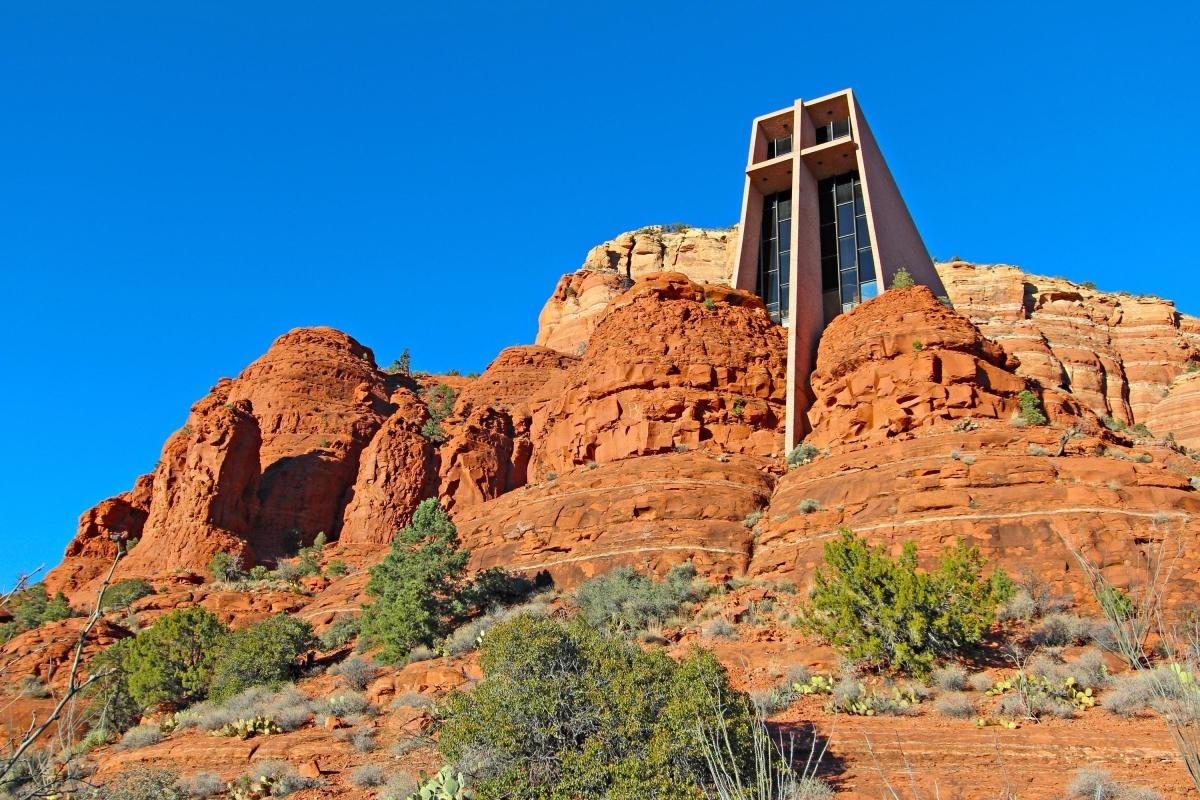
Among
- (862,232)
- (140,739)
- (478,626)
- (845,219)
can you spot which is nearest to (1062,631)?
(478,626)

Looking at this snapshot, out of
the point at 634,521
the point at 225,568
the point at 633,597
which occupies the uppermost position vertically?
the point at 225,568

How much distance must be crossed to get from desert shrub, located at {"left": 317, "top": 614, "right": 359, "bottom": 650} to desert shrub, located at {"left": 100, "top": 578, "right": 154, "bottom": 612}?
8.42 metres

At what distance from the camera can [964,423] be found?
24.2 meters

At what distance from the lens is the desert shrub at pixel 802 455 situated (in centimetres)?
2675

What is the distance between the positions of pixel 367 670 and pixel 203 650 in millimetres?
4908

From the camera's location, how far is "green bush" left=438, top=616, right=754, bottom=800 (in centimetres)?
1018

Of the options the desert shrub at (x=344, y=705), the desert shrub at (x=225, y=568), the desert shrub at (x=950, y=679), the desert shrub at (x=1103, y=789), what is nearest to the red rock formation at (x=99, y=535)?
the desert shrub at (x=225, y=568)

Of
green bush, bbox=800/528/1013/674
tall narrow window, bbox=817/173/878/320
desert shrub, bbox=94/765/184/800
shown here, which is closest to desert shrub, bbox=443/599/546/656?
green bush, bbox=800/528/1013/674

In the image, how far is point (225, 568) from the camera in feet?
116

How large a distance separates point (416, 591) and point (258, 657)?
372 cm

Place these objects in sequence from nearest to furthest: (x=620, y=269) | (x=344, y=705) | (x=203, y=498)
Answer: (x=344, y=705), (x=203, y=498), (x=620, y=269)

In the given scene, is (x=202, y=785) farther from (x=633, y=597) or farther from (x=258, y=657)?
(x=633, y=597)

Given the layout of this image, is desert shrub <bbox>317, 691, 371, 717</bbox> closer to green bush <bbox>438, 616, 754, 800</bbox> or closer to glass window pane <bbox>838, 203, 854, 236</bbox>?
green bush <bbox>438, 616, 754, 800</bbox>

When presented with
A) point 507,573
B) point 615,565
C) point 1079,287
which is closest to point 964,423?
point 615,565
